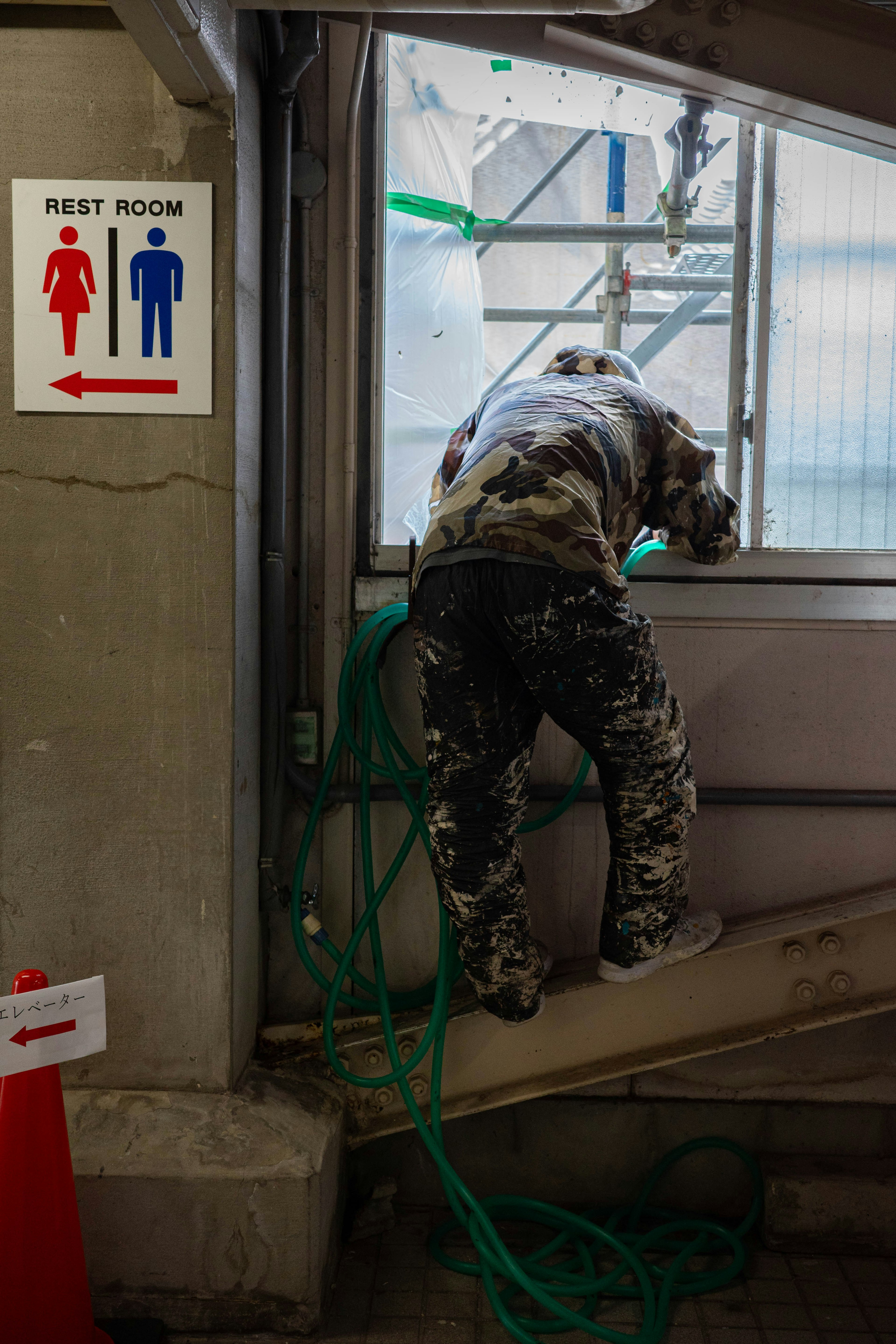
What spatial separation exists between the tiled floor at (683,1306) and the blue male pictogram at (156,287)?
1996mm

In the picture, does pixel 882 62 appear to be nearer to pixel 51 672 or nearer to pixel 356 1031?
pixel 51 672

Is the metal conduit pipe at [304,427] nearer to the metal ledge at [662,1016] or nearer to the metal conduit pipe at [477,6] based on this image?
the metal conduit pipe at [477,6]

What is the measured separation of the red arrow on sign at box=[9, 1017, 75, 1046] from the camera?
1433 mm

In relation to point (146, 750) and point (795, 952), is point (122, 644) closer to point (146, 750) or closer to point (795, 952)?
point (146, 750)

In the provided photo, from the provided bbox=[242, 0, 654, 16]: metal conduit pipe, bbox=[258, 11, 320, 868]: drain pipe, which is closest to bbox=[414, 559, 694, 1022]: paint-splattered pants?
bbox=[258, 11, 320, 868]: drain pipe

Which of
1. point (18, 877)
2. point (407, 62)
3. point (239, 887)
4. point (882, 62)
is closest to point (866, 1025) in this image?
point (239, 887)

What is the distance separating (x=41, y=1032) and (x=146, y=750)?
22.3 inches

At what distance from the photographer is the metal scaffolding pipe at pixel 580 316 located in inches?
105

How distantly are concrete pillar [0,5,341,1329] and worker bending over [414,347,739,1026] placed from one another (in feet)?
1.51

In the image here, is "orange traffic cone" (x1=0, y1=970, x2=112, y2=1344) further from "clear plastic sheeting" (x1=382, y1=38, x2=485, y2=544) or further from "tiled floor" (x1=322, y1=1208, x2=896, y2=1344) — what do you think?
"clear plastic sheeting" (x1=382, y1=38, x2=485, y2=544)

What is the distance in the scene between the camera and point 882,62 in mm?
1884

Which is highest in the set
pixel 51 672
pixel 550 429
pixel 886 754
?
pixel 550 429

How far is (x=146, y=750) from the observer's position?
71.8 inches

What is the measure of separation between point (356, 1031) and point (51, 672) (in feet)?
3.63
